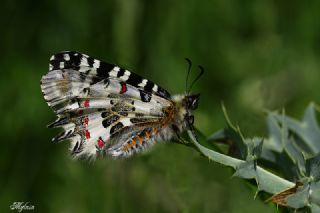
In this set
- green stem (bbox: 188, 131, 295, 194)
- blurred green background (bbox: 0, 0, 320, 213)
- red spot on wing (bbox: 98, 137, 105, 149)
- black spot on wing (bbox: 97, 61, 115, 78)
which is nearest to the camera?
green stem (bbox: 188, 131, 295, 194)

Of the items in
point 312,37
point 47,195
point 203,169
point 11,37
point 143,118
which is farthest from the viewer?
point 312,37

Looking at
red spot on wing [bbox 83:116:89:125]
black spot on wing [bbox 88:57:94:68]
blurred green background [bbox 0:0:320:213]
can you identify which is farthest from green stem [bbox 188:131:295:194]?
blurred green background [bbox 0:0:320:213]

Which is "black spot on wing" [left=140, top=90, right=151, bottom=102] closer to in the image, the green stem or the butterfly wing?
the butterfly wing

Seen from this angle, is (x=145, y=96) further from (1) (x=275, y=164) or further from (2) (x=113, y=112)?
(1) (x=275, y=164)

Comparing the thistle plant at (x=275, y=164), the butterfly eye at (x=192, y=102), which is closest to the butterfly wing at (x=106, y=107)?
the butterfly eye at (x=192, y=102)

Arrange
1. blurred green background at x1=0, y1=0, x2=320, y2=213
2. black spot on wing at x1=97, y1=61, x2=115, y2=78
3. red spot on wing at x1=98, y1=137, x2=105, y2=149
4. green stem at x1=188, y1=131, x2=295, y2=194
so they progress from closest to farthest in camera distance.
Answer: green stem at x1=188, y1=131, x2=295, y2=194 → red spot on wing at x1=98, y1=137, x2=105, y2=149 → black spot on wing at x1=97, y1=61, x2=115, y2=78 → blurred green background at x1=0, y1=0, x2=320, y2=213

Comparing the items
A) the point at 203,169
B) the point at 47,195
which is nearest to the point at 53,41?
the point at 47,195

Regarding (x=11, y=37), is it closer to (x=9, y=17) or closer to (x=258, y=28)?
(x=9, y=17)
